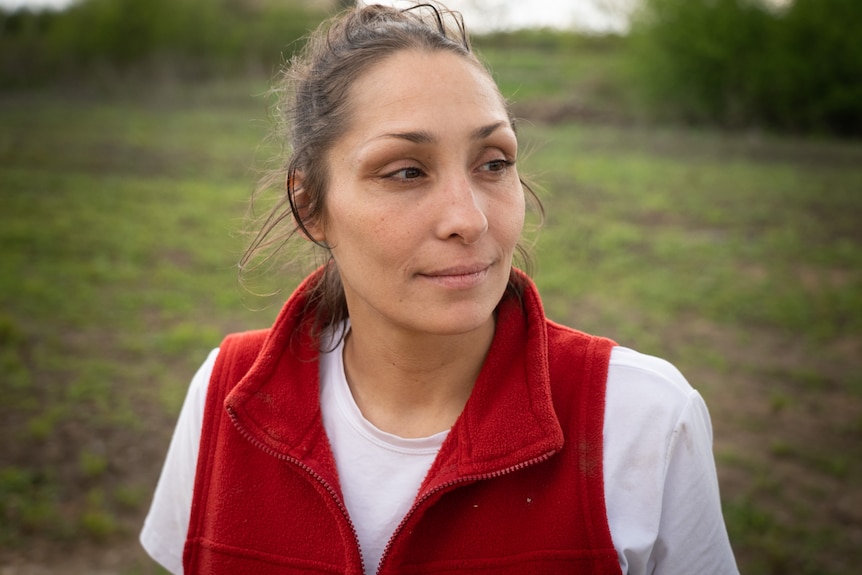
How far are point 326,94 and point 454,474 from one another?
0.91 metres

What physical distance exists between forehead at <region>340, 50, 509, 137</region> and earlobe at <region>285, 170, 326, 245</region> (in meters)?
0.27

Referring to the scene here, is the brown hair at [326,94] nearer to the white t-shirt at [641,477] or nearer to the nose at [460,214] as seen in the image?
the nose at [460,214]

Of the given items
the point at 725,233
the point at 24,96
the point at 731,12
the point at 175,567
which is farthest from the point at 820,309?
the point at 24,96

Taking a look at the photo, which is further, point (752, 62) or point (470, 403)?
point (752, 62)

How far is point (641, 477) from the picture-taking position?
1521 mm

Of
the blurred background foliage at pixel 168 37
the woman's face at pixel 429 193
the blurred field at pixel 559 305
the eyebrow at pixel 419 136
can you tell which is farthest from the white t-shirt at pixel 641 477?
the blurred background foliage at pixel 168 37

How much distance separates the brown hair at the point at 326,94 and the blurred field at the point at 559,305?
304 millimetres

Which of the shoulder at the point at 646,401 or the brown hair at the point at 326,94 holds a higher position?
the brown hair at the point at 326,94

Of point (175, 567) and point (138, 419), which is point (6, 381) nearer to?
point (138, 419)

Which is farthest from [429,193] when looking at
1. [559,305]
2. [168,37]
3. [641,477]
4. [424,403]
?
[168,37]

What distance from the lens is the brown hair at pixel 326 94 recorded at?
171 centimetres

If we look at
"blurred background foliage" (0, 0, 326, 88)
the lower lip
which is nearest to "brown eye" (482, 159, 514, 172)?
the lower lip

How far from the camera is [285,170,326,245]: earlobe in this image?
6.06ft

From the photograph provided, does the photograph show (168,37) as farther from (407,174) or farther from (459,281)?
(459,281)
